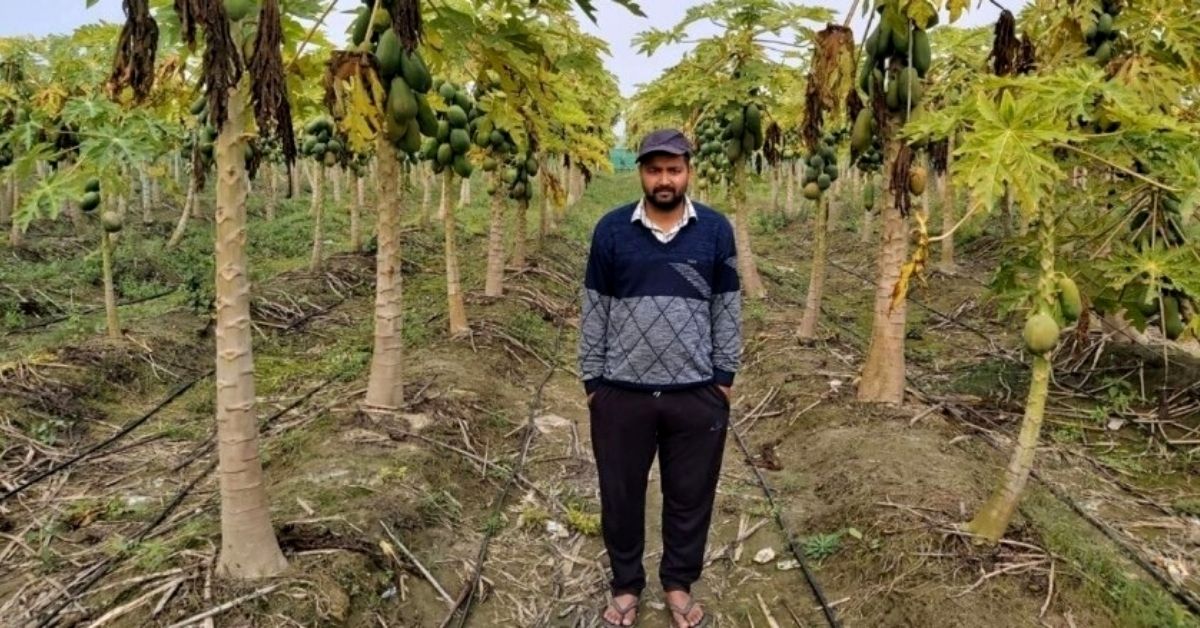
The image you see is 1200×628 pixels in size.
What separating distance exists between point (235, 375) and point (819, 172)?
23.7 ft

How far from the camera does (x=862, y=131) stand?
5633 millimetres

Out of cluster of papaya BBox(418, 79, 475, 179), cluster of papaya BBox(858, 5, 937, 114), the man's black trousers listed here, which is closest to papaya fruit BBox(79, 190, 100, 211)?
cluster of papaya BBox(418, 79, 475, 179)

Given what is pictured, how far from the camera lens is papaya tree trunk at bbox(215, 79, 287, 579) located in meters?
3.10

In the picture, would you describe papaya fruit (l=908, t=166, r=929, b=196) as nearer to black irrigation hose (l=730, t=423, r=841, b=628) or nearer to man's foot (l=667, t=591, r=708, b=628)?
black irrigation hose (l=730, t=423, r=841, b=628)

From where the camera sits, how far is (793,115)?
900 cm

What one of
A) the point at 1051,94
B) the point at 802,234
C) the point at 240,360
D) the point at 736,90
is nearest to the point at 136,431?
the point at 240,360

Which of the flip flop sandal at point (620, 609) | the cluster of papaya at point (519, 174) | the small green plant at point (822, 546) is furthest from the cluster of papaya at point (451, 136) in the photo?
the flip flop sandal at point (620, 609)

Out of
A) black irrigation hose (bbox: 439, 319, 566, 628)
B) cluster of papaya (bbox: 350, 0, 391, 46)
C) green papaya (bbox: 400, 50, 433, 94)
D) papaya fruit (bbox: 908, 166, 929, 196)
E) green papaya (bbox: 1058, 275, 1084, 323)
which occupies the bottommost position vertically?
black irrigation hose (bbox: 439, 319, 566, 628)

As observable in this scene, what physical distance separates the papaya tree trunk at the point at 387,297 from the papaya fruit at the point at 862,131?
3083 millimetres

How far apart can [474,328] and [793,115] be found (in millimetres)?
4108

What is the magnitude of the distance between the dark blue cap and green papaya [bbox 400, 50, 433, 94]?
184 centimetres

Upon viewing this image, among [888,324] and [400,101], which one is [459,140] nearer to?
[400,101]

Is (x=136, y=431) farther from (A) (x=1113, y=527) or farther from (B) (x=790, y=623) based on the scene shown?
(A) (x=1113, y=527)

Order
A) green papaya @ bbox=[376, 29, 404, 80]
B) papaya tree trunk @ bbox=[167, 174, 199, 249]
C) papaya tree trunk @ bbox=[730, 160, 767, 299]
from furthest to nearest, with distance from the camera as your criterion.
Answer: papaya tree trunk @ bbox=[730, 160, 767, 299] < papaya tree trunk @ bbox=[167, 174, 199, 249] < green papaya @ bbox=[376, 29, 404, 80]
